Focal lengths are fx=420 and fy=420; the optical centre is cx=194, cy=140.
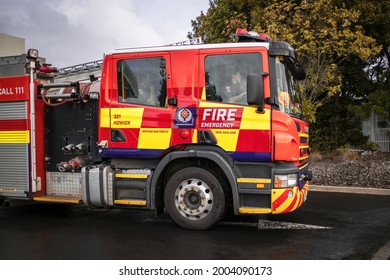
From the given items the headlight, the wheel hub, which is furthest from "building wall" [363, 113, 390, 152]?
the wheel hub

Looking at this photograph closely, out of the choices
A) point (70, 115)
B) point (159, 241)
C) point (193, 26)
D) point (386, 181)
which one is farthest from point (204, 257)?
point (193, 26)

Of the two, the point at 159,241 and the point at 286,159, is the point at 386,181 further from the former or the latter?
the point at 159,241

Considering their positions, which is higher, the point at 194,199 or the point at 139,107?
the point at 139,107

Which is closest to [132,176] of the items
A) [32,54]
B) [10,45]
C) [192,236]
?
[192,236]

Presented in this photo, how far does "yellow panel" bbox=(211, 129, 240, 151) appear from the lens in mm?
5688

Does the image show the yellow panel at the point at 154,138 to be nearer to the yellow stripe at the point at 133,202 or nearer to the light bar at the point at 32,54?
the yellow stripe at the point at 133,202

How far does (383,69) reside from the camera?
53.7 ft

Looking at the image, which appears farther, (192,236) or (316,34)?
(316,34)

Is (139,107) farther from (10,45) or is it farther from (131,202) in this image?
(10,45)

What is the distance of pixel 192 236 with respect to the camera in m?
Answer: 5.71

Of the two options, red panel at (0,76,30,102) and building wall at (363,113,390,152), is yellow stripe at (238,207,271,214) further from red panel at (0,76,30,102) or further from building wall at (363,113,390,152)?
building wall at (363,113,390,152)

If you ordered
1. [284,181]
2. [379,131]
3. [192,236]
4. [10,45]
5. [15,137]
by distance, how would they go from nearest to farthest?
[284,181] → [192,236] → [15,137] → [379,131] → [10,45]

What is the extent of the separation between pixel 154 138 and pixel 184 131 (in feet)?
1.54

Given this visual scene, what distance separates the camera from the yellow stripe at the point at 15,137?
6.71 meters
